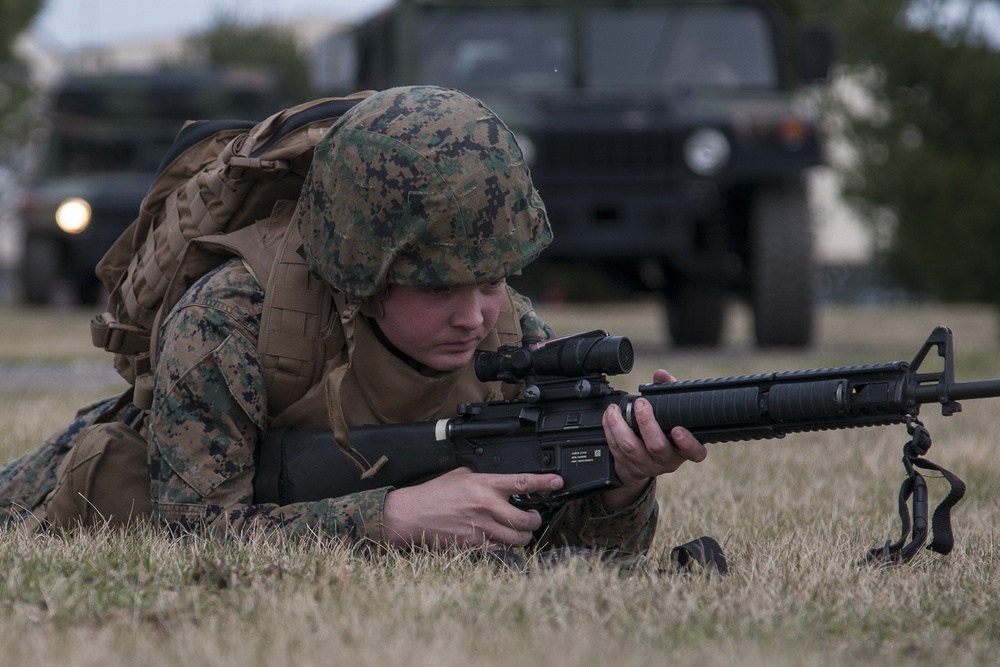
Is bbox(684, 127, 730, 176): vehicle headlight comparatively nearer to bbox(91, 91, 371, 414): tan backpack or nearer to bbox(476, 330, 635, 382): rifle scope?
bbox(91, 91, 371, 414): tan backpack

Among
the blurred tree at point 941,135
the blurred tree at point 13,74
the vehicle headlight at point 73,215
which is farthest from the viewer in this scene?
the blurred tree at point 13,74

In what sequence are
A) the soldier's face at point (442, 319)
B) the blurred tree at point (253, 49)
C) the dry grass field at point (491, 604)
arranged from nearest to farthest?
the dry grass field at point (491, 604) → the soldier's face at point (442, 319) → the blurred tree at point (253, 49)

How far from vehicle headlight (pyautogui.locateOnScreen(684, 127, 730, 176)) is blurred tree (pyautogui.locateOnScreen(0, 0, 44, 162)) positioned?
14.4 metres

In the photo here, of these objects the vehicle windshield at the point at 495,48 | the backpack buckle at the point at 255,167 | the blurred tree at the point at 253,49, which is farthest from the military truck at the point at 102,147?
the blurred tree at the point at 253,49

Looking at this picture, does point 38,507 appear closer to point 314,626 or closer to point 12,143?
point 314,626

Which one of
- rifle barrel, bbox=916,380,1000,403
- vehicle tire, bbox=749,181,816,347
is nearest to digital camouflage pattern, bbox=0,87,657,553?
rifle barrel, bbox=916,380,1000,403

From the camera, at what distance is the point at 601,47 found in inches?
384

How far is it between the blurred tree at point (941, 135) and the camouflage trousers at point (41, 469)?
408 inches

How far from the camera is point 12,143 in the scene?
23.5 meters

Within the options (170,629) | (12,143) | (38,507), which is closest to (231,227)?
(38,507)

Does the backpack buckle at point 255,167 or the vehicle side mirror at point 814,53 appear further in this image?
the vehicle side mirror at point 814,53

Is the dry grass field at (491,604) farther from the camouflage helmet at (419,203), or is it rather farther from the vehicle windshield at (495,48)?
the vehicle windshield at (495,48)

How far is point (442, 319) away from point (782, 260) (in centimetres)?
701

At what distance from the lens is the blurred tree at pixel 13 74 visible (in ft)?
68.1
